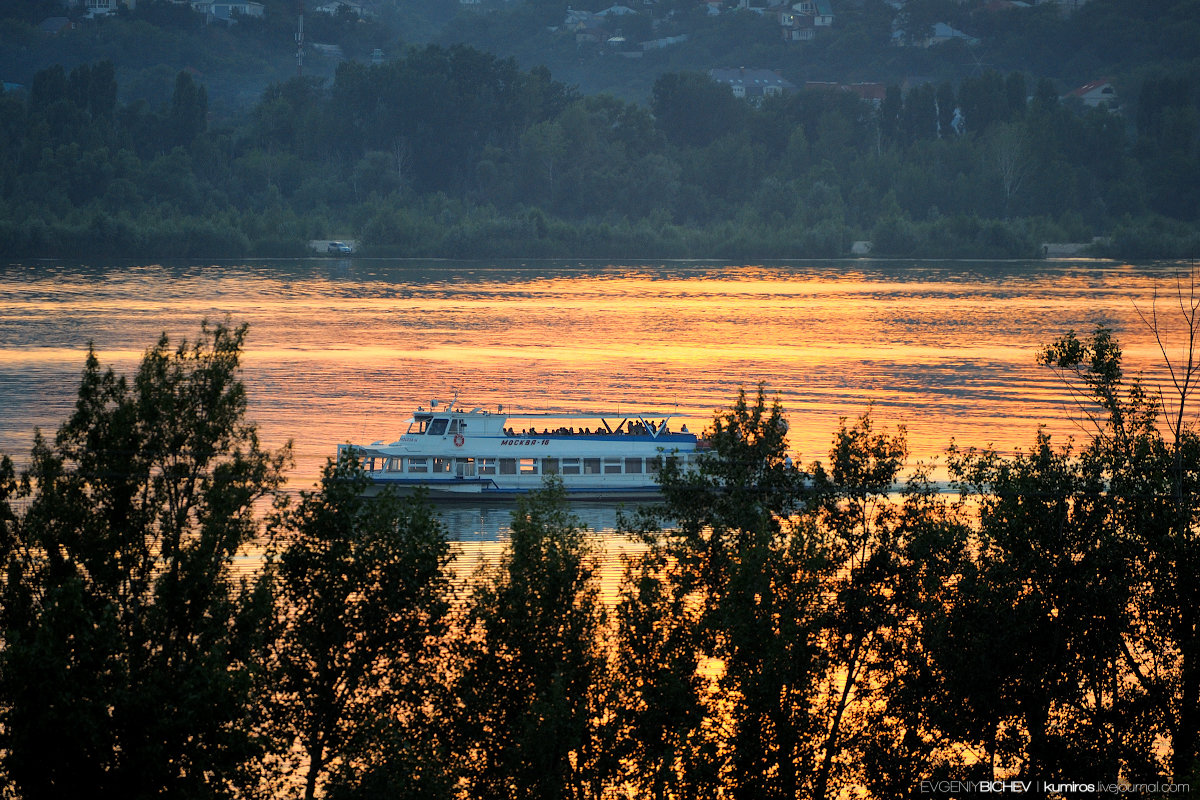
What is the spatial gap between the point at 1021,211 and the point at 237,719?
430 ft

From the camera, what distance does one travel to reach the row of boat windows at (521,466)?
40.9m

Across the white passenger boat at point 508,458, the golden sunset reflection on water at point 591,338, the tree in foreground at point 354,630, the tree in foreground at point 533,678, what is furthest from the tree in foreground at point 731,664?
the white passenger boat at point 508,458

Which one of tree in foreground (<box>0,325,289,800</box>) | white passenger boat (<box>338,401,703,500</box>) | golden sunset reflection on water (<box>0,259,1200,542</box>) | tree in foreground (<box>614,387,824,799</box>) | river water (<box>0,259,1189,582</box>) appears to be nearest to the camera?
tree in foreground (<box>0,325,289,800</box>)

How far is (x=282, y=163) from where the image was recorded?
136m

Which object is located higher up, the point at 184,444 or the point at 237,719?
the point at 184,444

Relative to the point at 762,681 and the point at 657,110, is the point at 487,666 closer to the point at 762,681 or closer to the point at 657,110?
the point at 762,681

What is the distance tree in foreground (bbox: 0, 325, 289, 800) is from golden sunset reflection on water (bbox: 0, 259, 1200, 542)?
2017cm

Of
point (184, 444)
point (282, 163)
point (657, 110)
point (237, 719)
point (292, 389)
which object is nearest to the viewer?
point (237, 719)

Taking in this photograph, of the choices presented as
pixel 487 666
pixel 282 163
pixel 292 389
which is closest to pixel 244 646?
pixel 487 666

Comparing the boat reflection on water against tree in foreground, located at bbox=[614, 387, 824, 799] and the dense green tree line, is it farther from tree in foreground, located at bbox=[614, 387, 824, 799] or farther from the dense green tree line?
the dense green tree line

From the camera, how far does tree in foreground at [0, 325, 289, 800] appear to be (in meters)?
16.5

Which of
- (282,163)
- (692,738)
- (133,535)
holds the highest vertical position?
(282,163)

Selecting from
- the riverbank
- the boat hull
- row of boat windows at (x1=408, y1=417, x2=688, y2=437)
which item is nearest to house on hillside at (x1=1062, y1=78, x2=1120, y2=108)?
the riverbank

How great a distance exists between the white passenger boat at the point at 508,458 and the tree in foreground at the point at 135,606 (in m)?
19.6
